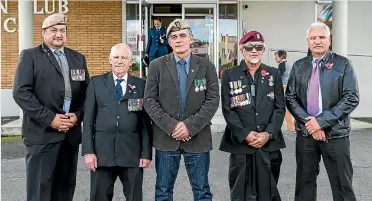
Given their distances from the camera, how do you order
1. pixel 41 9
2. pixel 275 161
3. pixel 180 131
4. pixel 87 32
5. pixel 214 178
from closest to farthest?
pixel 180 131, pixel 275 161, pixel 214 178, pixel 41 9, pixel 87 32

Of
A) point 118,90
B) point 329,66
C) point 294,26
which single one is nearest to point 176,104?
point 118,90

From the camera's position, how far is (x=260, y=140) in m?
4.59

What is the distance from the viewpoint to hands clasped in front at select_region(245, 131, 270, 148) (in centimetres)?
458

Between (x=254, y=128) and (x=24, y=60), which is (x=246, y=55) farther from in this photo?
(x=24, y=60)

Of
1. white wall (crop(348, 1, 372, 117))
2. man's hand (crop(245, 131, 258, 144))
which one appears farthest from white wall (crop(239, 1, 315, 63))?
man's hand (crop(245, 131, 258, 144))

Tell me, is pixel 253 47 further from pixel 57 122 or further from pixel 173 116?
pixel 57 122

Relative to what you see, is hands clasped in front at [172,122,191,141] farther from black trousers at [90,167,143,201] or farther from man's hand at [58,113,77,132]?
man's hand at [58,113,77,132]

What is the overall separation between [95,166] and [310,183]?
212 cm

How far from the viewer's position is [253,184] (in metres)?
4.75

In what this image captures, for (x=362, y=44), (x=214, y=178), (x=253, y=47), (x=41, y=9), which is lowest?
(x=214, y=178)

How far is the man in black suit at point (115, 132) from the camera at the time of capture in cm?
442

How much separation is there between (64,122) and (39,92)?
0.36 m

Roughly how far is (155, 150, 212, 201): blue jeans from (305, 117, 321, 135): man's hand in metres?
1.04

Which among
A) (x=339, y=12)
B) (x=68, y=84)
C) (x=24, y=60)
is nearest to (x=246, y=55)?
(x=68, y=84)
